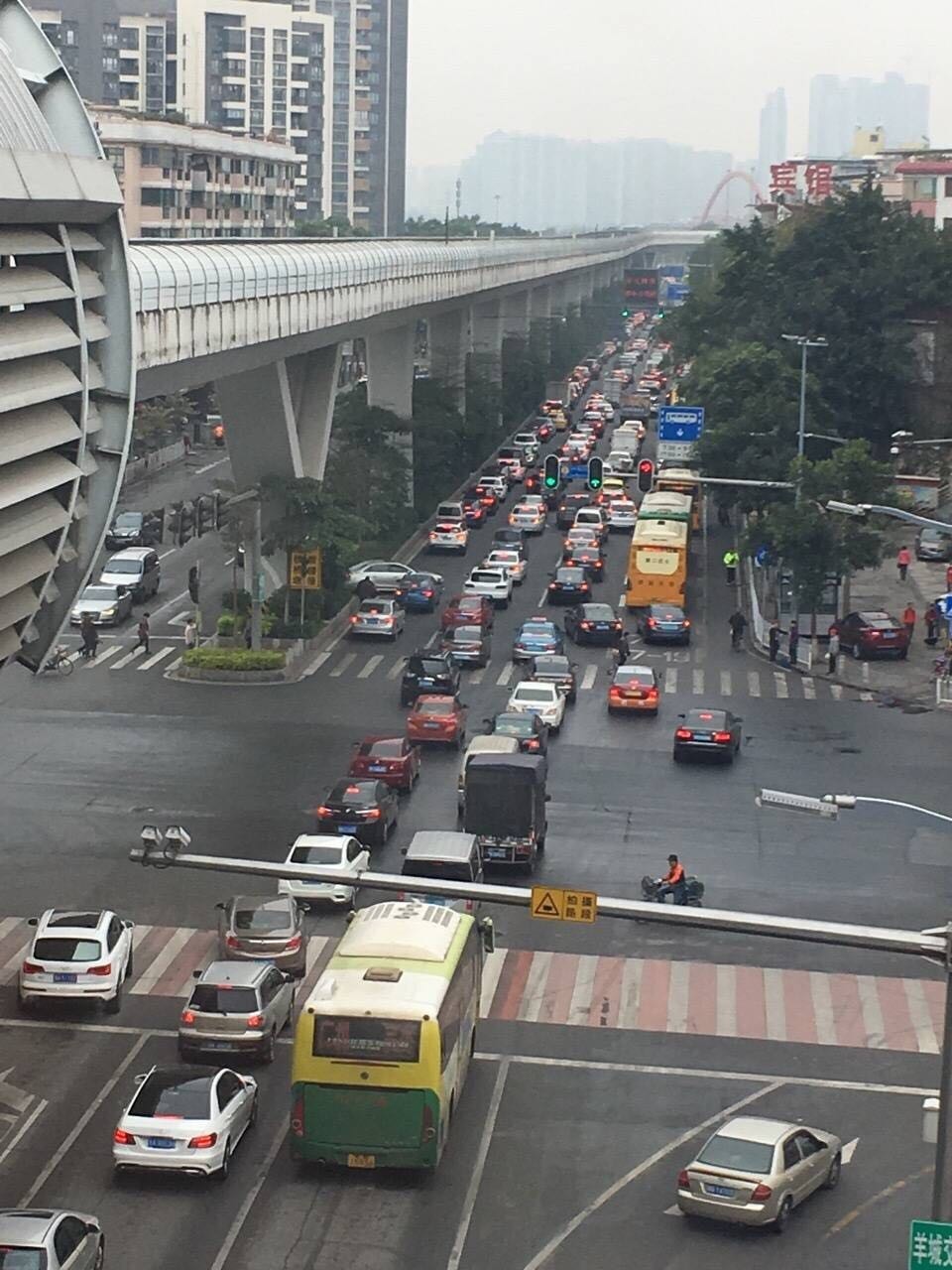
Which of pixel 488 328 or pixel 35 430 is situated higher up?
pixel 35 430

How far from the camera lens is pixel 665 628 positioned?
203 feet

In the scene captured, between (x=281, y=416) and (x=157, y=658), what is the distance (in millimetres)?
8080

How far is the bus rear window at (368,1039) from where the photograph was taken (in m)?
23.2

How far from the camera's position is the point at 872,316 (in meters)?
82.9

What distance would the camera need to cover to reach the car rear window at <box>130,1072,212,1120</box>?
77.9 ft

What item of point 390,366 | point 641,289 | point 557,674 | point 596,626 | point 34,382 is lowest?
point 596,626

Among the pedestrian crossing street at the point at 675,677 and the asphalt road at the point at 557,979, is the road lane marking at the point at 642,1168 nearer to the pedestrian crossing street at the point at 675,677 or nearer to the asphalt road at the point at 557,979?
the asphalt road at the point at 557,979

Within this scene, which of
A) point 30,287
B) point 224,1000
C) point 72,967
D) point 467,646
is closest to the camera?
point 30,287

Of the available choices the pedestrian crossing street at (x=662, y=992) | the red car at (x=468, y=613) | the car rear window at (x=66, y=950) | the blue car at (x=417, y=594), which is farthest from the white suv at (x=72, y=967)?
the blue car at (x=417, y=594)

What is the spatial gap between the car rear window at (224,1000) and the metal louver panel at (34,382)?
10.6 meters

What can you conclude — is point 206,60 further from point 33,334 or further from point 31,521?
point 33,334

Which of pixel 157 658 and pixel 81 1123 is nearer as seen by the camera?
pixel 81 1123

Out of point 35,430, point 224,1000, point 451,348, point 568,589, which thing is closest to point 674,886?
point 224,1000

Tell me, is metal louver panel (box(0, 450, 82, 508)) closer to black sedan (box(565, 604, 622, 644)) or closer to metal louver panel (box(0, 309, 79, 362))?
metal louver panel (box(0, 309, 79, 362))
